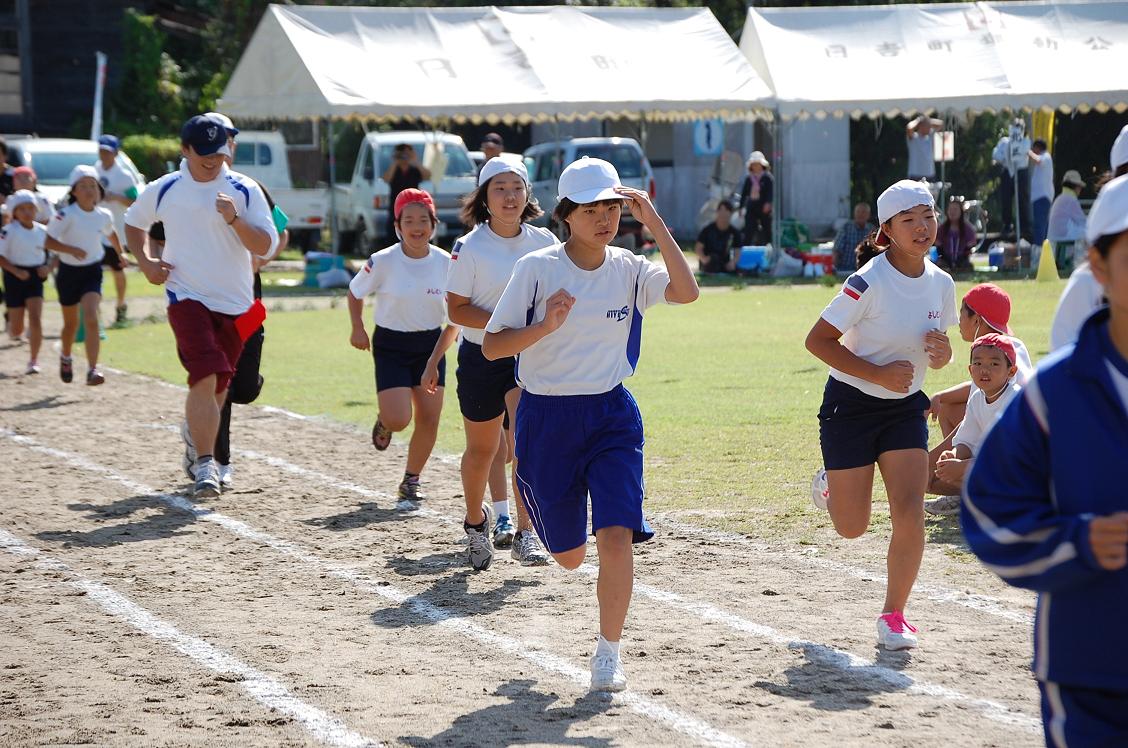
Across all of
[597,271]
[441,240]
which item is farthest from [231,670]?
[441,240]

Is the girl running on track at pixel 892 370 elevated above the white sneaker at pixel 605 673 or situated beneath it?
elevated above

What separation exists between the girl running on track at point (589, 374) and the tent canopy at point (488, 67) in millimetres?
19381

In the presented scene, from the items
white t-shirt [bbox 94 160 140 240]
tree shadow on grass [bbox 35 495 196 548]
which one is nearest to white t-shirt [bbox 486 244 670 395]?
tree shadow on grass [bbox 35 495 196 548]

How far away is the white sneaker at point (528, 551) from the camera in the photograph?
25.6ft

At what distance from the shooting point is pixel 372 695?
562 centimetres

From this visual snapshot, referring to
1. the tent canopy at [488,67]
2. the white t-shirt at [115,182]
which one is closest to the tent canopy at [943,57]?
the tent canopy at [488,67]

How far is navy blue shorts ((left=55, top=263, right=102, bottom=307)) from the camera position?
14805 millimetres

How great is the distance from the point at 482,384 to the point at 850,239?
Answer: 1870 centimetres

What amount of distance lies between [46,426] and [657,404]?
522 cm

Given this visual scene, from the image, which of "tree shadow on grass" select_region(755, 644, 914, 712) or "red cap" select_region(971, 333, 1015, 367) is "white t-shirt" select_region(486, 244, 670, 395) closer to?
"tree shadow on grass" select_region(755, 644, 914, 712)

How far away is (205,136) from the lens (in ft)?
30.7

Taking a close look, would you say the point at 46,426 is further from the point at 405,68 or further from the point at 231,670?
the point at 405,68

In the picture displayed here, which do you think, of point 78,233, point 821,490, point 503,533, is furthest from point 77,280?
point 821,490

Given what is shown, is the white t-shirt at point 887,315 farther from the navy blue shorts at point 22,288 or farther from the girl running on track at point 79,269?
the navy blue shorts at point 22,288
